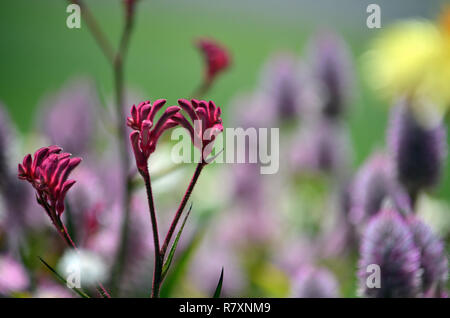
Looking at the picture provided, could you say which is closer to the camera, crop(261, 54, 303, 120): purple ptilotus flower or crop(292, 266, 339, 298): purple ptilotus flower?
crop(292, 266, 339, 298): purple ptilotus flower

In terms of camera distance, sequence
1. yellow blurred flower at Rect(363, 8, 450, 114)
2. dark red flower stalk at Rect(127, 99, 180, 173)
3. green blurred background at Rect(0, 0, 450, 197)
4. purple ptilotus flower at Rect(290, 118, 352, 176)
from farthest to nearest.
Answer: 1. green blurred background at Rect(0, 0, 450, 197)
2. purple ptilotus flower at Rect(290, 118, 352, 176)
3. yellow blurred flower at Rect(363, 8, 450, 114)
4. dark red flower stalk at Rect(127, 99, 180, 173)

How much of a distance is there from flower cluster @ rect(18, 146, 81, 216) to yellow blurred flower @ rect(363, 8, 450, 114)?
261 millimetres

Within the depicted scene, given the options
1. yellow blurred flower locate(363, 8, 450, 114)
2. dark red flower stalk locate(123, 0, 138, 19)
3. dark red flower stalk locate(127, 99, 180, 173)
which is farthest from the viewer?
yellow blurred flower locate(363, 8, 450, 114)

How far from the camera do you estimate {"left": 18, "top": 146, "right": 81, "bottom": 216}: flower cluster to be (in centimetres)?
25

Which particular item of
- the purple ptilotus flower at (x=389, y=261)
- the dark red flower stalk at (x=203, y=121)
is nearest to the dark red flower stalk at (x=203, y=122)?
the dark red flower stalk at (x=203, y=121)

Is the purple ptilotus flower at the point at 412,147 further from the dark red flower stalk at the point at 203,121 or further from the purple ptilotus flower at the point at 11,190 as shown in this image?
the purple ptilotus flower at the point at 11,190

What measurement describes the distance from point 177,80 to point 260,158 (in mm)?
856

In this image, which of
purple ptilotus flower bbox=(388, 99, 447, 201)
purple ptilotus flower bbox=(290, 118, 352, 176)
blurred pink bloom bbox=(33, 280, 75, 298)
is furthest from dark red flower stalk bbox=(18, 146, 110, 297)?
purple ptilotus flower bbox=(290, 118, 352, 176)

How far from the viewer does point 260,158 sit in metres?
0.65

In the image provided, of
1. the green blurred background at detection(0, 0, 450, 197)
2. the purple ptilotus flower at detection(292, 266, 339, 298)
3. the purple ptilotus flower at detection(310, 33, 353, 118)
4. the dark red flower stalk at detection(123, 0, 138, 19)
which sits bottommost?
the purple ptilotus flower at detection(292, 266, 339, 298)

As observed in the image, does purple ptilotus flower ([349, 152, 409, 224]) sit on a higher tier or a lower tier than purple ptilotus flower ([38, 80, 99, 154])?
lower

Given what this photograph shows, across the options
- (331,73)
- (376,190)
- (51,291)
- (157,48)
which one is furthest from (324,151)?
(157,48)

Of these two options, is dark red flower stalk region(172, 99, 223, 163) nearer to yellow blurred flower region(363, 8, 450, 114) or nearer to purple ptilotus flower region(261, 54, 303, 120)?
yellow blurred flower region(363, 8, 450, 114)

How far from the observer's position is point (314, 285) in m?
0.34
